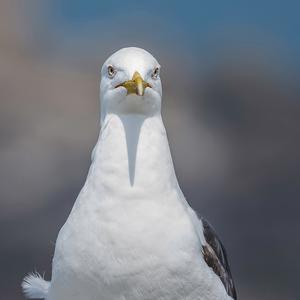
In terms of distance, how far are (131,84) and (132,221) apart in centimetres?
64

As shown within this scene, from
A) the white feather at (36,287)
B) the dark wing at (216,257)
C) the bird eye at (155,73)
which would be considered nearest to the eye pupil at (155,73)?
the bird eye at (155,73)

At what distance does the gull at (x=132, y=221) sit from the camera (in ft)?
15.7

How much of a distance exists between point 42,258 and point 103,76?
15.3 feet

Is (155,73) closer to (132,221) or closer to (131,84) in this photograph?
(131,84)

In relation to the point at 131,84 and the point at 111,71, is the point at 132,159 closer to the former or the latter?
the point at 131,84

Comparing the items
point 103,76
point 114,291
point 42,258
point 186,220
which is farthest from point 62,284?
point 42,258

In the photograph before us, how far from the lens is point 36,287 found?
5.80 metres

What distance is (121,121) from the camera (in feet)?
16.5

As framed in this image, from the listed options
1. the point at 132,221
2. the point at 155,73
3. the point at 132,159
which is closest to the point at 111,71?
the point at 155,73

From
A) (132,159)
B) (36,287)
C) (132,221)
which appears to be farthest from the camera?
(36,287)

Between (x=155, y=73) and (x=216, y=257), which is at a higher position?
(x=155, y=73)

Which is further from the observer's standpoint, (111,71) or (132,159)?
(111,71)

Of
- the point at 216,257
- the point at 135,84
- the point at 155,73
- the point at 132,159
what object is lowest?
the point at 216,257

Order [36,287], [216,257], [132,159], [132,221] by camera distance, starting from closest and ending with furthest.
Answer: [132,221] < [132,159] < [216,257] < [36,287]
